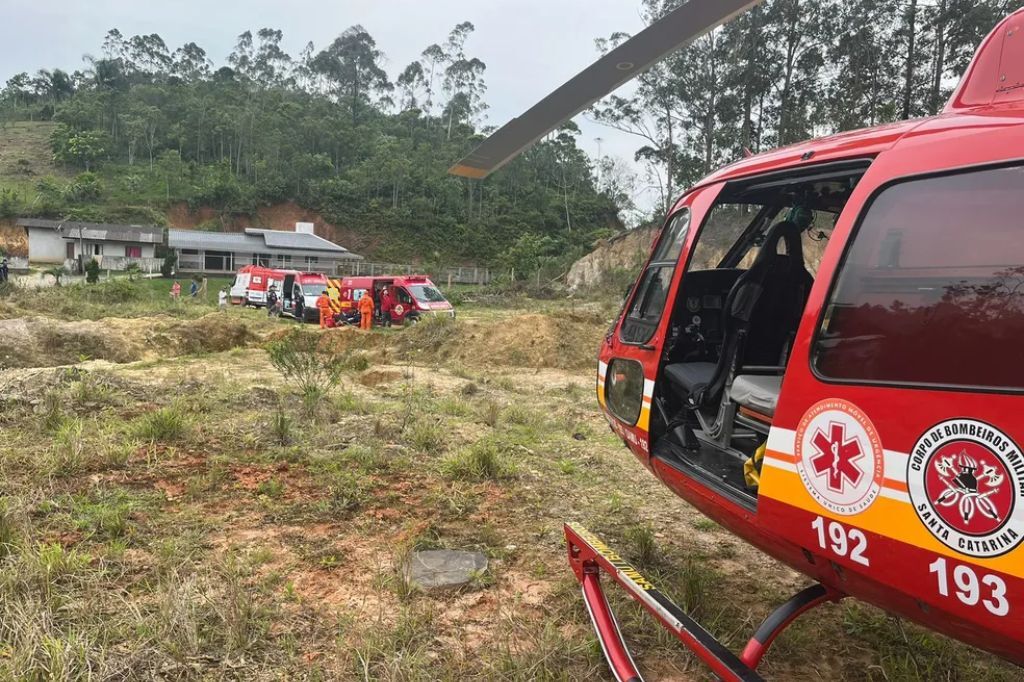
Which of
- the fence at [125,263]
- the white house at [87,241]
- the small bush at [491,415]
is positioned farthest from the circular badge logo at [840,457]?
the white house at [87,241]

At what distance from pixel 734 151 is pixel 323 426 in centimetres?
3284

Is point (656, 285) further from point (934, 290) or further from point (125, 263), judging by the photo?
point (125, 263)

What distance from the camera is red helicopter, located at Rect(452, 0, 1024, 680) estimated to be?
1609 millimetres

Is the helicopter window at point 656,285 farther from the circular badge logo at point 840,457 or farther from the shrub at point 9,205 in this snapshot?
the shrub at point 9,205

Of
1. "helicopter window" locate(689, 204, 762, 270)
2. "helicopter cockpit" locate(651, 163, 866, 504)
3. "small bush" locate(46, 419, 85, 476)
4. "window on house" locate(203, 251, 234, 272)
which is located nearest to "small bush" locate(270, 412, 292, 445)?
"small bush" locate(46, 419, 85, 476)

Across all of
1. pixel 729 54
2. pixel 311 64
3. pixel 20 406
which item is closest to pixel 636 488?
pixel 20 406

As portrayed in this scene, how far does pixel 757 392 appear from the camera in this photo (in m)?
2.93

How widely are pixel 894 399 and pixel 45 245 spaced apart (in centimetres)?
5996

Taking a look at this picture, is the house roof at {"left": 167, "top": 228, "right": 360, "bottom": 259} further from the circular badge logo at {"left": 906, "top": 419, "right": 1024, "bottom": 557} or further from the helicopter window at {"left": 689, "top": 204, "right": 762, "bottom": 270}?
the circular badge logo at {"left": 906, "top": 419, "right": 1024, "bottom": 557}

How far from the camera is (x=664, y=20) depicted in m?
2.80

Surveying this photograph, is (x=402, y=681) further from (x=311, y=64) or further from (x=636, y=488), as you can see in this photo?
(x=311, y=64)

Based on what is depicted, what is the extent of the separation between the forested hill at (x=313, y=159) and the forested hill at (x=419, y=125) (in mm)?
228

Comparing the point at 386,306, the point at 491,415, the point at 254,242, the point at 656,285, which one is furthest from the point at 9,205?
the point at 656,285

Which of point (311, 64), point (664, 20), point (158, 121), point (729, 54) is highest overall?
point (311, 64)
